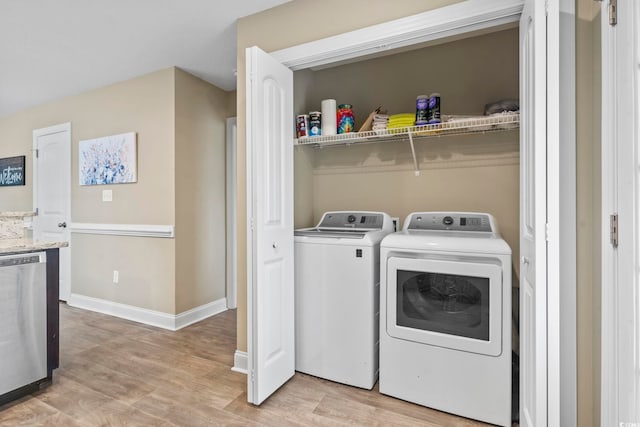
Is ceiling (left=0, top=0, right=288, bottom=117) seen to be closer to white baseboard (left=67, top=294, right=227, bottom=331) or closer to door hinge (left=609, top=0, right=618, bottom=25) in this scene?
door hinge (left=609, top=0, right=618, bottom=25)

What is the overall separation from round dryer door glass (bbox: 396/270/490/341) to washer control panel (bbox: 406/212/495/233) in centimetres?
48

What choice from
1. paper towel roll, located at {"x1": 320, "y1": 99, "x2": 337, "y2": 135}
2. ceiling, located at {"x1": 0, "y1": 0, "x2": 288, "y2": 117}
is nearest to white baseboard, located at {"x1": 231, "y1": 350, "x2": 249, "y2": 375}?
paper towel roll, located at {"x1": 320, "y1": 99, "x2": 337, "y2": 135}

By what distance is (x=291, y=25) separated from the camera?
2143 millimetres

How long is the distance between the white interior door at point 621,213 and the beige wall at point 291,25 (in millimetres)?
898

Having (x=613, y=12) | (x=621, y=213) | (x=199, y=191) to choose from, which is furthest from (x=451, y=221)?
(x=199, y=191)

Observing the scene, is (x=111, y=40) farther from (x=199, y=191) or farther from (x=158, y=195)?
(x=199, y=191)

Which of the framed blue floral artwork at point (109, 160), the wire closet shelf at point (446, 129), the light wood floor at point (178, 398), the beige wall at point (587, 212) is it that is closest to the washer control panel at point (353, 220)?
the wire closet shelf at point (446, 129)

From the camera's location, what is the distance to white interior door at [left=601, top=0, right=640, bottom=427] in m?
0.96

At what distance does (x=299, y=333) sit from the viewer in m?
2.21

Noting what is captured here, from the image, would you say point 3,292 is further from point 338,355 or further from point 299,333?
point 338,355

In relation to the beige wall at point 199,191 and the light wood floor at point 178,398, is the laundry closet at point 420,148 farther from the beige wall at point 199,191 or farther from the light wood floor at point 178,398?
the beige wall at point 199,191

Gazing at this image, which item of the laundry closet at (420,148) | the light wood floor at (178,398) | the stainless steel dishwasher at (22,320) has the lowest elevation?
the light wood floor at (178,398)

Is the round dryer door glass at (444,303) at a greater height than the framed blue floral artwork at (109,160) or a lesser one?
lesser

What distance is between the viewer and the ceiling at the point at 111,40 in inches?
86.4
